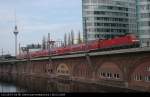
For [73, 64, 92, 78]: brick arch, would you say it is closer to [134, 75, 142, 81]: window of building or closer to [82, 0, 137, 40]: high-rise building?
[134, 75, 142, 81]: window of building

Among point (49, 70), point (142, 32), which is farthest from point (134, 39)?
point (49, 70)

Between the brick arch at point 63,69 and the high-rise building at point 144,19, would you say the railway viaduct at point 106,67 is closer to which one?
the brick arch at point 63,69

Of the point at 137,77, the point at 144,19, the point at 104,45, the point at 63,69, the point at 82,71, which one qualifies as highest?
the point at 144,19

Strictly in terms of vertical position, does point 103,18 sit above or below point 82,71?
above

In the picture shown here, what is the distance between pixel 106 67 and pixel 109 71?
1730mm

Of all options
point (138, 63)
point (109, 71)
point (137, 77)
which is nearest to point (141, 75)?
point (137, 77)

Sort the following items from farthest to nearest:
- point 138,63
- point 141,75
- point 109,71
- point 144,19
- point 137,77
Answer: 1. point 144,19
2. point 109,71
3. point 137,77
4. point 138,63
5. point 141,75

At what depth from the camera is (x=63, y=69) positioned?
375 feet

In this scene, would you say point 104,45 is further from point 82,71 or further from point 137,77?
point 137,77

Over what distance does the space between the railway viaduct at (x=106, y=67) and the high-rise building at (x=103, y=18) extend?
69.9ft

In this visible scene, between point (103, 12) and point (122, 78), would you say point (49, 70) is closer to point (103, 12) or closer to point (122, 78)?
point (103, 12)

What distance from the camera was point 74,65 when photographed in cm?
10456

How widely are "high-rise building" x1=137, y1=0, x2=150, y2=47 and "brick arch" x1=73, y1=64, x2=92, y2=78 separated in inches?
590

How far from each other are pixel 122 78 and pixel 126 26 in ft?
239
